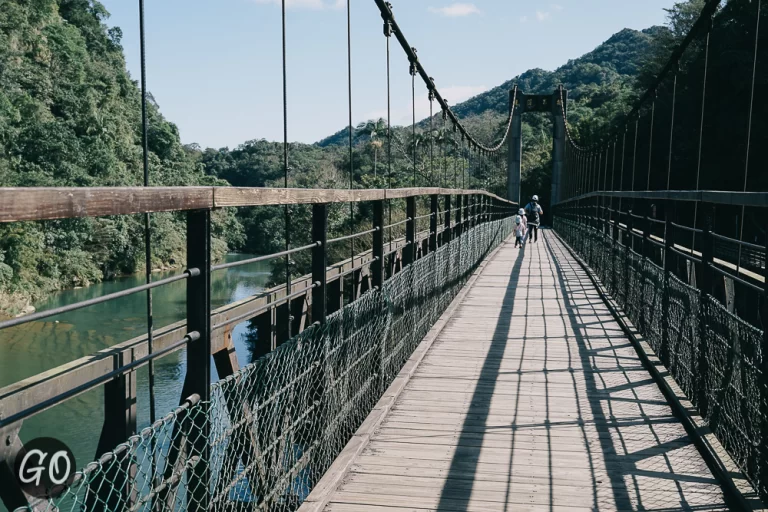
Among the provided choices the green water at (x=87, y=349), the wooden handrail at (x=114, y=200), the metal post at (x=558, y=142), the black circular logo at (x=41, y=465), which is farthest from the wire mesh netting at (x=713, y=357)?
the metal post at (x=558, y=142)

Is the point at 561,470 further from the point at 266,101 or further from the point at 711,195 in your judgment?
the point at 266,101

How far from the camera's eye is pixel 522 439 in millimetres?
3072

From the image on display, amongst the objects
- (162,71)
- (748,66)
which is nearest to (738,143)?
(748,66)

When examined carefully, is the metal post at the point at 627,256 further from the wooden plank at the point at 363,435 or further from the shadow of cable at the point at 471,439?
the wooden plank at the point at 363,435

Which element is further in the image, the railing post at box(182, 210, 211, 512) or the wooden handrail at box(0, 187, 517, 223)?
the railing post at box(182, 210, 211, 512)

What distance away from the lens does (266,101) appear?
3.99 meters

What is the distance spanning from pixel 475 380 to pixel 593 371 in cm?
67

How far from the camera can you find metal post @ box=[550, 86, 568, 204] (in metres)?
33.6

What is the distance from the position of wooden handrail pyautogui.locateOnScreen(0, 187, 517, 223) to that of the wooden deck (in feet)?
3.22

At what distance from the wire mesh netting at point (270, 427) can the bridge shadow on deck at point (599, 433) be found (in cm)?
44

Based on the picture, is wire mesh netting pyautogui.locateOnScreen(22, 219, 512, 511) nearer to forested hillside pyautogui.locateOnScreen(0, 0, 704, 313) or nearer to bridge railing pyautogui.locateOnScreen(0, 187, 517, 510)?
bridge railing pyautogui.locateOnScreen(0, 187, 517, 510)

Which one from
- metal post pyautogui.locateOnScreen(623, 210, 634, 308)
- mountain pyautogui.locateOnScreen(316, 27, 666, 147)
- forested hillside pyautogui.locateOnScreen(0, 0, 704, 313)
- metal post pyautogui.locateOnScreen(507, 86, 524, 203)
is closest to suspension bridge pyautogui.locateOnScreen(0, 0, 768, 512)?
metal post pyautogui.locateOnScreen(623, 210, 634, 308)

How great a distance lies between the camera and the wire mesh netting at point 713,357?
2342mm

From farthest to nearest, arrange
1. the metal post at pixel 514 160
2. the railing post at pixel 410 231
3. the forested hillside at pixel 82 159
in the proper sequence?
1. the metal post at pixel 514 160
2. the forested hillside at pixel 82 159
3. the railing post at pixel 410 231
